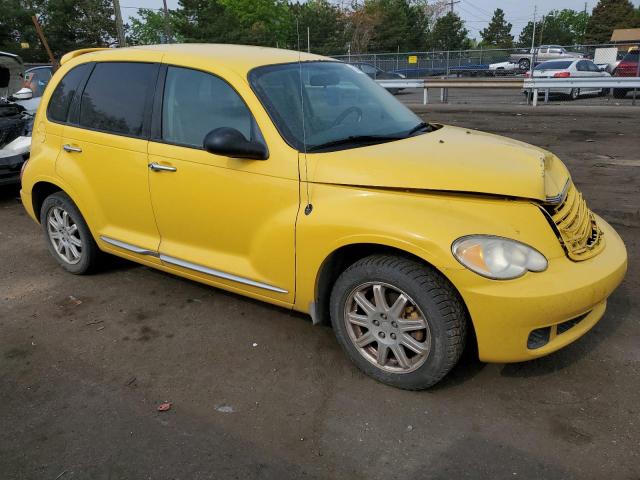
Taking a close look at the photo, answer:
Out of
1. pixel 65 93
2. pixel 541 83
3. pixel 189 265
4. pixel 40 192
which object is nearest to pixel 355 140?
pixel 189 265

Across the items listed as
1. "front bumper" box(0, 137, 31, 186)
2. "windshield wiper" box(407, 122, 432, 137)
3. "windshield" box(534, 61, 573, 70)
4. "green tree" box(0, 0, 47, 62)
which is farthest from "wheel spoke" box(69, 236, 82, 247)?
"green tree" box(0, 0, 47, 62)

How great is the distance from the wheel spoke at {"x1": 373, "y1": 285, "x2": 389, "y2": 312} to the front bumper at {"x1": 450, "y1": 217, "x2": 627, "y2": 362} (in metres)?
0.42

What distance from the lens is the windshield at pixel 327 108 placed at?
3.37 meters

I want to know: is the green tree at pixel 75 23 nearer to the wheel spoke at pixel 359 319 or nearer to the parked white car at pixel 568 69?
the parked white car at pixel 568 69

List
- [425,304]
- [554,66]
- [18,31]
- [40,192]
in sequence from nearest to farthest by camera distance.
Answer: [425,304]
[40,192]
[554,66]
[18,31]

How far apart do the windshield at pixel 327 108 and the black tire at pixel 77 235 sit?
81.4 inches

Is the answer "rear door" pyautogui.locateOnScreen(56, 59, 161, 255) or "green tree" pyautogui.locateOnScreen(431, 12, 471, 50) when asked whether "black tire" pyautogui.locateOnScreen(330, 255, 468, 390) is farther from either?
"green tree" pyautogui.locateOnScreen(431, 12, 471, 50)

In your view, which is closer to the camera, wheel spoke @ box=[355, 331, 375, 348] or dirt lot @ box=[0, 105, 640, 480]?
dirt lot @ box=[0, 105, 640, 480]

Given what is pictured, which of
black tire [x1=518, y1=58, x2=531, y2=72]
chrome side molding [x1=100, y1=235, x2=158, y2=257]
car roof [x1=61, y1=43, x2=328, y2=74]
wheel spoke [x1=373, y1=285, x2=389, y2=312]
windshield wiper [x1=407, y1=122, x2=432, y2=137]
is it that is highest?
black tire [x1=518, y1=58, x2=531, y2=72]

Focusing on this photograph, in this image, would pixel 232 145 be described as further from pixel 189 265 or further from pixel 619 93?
pixel 619 93

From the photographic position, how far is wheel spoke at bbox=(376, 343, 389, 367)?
3082 millimetres

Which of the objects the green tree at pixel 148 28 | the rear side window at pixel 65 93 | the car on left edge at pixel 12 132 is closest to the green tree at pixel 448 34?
the green tree at pixel 148 28

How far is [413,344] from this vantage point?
9.73 ft

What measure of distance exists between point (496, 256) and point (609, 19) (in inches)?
3132
